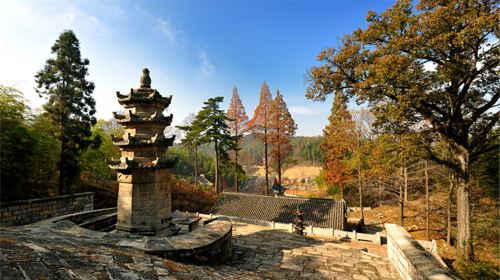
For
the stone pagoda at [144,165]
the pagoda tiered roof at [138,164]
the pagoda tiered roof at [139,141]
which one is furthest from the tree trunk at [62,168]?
the pagoda tiered roof at [139,141]

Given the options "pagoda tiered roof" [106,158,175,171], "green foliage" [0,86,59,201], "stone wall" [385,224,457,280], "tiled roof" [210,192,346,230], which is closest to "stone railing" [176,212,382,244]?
"tiled roof" [210,192,346,230]

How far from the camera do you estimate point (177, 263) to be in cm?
538

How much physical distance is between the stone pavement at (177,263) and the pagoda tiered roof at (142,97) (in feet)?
15.4

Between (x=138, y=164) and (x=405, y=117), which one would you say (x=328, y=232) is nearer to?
(x=405, y=117)

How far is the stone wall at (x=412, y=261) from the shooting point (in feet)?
14.3

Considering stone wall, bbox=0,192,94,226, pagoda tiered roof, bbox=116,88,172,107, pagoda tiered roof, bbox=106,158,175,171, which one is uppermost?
pagoda tiered roof, bbox=116,88,172,107

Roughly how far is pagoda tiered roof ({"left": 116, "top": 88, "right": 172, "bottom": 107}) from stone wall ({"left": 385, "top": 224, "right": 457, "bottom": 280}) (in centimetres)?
886

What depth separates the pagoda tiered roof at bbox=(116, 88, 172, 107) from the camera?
27.8 feet

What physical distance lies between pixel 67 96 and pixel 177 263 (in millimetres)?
14350

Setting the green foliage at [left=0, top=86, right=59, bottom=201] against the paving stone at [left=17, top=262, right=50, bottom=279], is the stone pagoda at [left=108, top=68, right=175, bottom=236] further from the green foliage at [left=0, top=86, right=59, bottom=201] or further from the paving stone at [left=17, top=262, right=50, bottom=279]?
the green foliage at [left=0, top=86, right=59, bottom=201]

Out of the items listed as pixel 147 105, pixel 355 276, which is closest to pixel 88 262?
pixel 147 105

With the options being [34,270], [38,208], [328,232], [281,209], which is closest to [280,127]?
[281,209]

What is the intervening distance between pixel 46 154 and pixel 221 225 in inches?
466

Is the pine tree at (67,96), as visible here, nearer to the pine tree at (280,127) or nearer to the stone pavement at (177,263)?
the stone pavement at (177,263)
